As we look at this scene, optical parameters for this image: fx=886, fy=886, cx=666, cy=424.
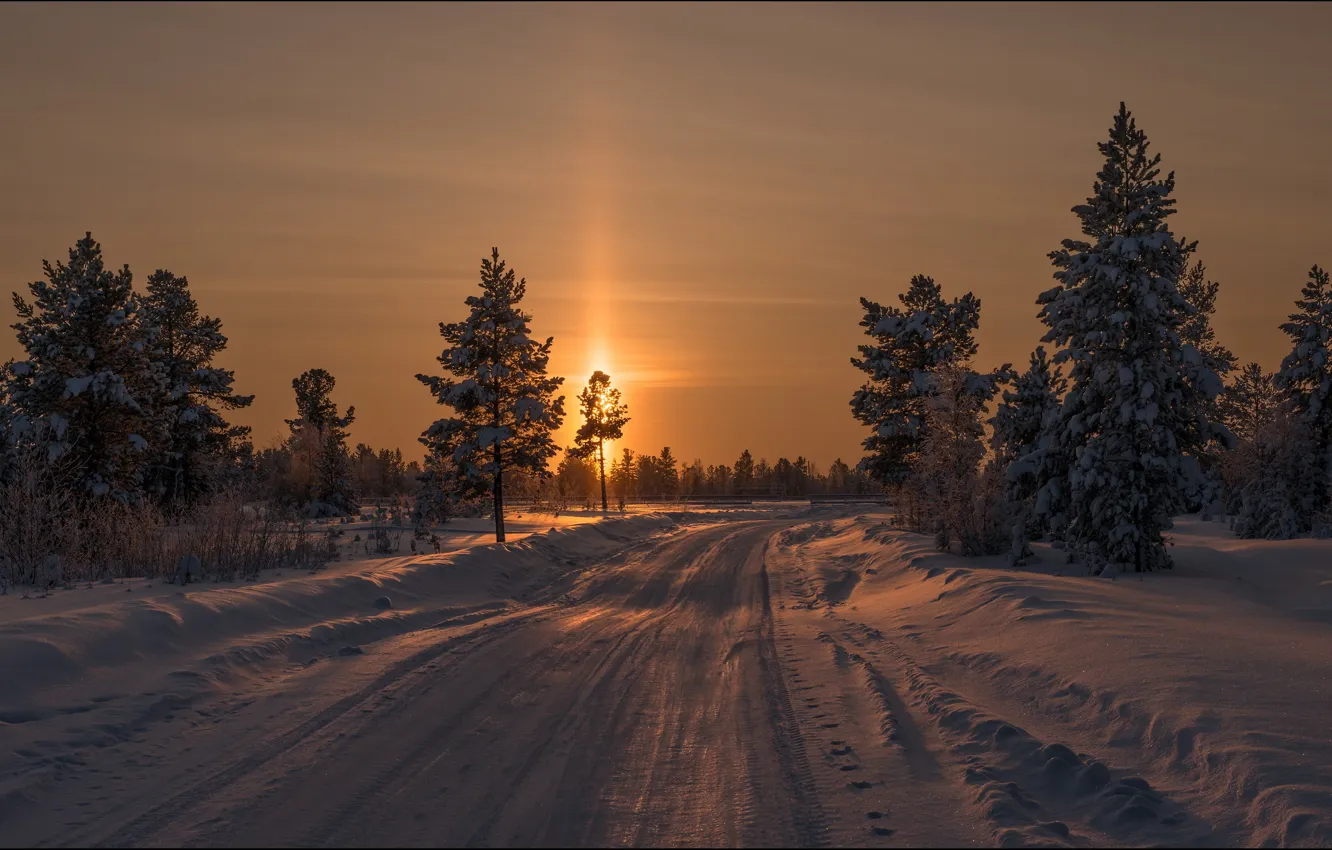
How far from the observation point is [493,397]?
34.1 metres

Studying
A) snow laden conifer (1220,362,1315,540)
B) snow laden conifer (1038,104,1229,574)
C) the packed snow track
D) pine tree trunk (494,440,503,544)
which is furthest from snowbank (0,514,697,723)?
snow laden conifer (1220,362,1315,540)

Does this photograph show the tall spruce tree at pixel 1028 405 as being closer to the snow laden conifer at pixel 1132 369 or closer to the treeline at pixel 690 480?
the snow laden conifer at pixel 1132 369

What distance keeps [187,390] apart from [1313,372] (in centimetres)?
5242

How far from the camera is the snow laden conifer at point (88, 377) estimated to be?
99.8 ft

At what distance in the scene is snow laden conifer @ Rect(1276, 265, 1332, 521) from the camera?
3809 centimetres

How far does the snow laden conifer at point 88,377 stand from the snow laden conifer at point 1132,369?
30.6 metres

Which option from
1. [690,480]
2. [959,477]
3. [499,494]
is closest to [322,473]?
[499,494]

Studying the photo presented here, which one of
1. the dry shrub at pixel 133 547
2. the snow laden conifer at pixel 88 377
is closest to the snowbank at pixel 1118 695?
the dry shrub at pixel 133 547

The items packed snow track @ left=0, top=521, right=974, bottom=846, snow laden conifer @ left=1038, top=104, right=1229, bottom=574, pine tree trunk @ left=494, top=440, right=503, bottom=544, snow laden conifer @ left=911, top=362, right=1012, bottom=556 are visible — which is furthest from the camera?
pine tree trunk @ left=494, top=440, right=503, bottom=544

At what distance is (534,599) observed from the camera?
1875cm

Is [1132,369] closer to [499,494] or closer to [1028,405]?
[1028,405]

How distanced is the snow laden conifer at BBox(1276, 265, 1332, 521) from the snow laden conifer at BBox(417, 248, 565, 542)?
3218cm

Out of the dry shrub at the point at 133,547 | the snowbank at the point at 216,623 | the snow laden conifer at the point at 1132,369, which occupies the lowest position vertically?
the snowbank at the point at 216,623

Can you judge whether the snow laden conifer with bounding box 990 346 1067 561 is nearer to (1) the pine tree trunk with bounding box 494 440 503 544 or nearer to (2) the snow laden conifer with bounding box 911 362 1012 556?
(2) the snow laden conifer with bounding box 911 362 1012 556
